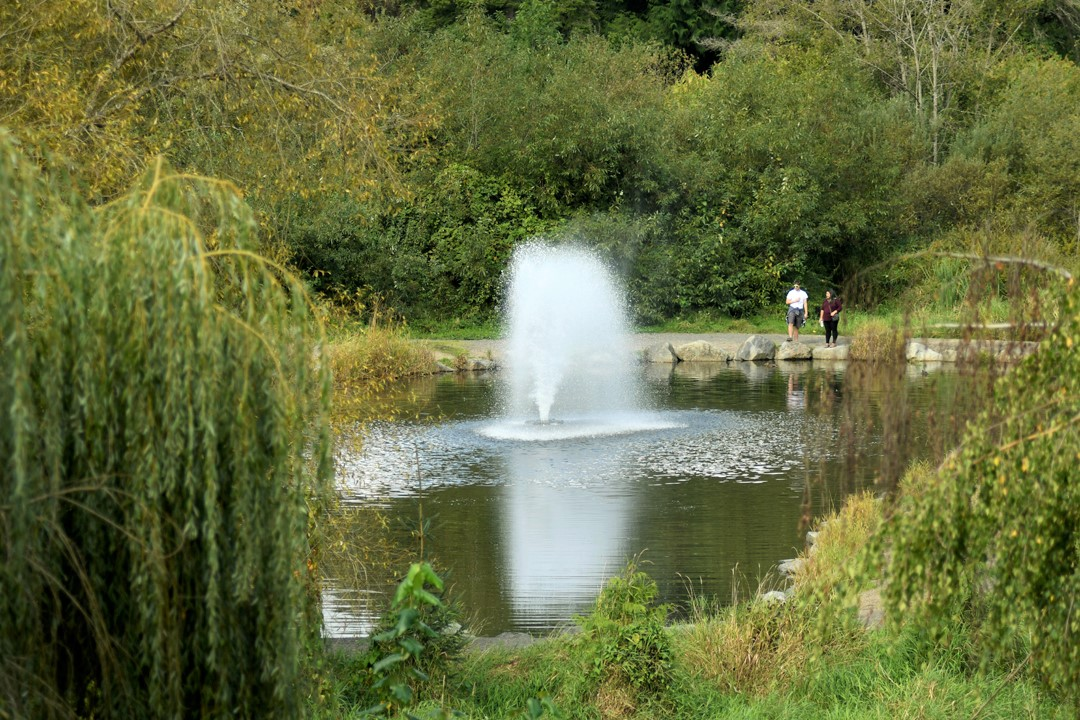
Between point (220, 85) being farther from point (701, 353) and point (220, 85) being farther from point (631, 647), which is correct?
point (701, 353)

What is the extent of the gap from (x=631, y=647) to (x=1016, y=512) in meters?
3.05

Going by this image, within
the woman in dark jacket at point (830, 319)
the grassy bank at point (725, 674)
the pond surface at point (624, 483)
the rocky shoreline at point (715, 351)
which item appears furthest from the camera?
the woman in dark jacket at point (830, 319)

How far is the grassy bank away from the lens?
7434 mm

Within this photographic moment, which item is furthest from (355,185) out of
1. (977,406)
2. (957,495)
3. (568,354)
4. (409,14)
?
(409,14)

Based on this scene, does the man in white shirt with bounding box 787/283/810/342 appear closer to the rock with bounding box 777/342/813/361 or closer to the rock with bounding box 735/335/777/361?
the rock with bounding box 777/342/813/361

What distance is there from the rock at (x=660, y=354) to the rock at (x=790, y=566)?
19.4 m

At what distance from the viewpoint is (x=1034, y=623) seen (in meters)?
5.64

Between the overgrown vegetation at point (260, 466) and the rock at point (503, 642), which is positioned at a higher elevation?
the overgrown vegetation at point (260, 466)

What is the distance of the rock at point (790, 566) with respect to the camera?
426 inches

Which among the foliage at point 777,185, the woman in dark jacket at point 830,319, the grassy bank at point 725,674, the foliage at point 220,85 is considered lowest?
the grassy bank at point 725,674

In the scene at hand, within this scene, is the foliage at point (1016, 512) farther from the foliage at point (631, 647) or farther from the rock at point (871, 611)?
the rock at point (871, 611)

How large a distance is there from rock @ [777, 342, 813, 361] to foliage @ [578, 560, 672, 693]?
23577 millimetres

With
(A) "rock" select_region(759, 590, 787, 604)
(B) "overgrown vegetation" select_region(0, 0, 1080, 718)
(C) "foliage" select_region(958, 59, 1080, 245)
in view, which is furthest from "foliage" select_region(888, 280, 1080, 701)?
(C) "foliage" select_region(958, 59, 1080, 245)

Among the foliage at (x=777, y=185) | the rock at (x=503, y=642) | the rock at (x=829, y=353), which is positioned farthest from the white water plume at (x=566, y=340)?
the rock at (x=503, y=642)
